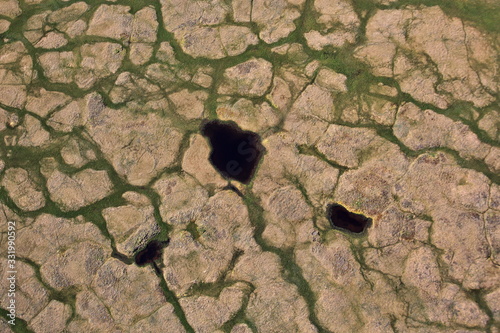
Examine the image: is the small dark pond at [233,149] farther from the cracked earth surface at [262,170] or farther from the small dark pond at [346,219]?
the small dark pond at [346,219]

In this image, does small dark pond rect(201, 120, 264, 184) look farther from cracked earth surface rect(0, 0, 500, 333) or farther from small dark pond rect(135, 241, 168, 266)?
small dark pond rect(135, 241, 168, 266)

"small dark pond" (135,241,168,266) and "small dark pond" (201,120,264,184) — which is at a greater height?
"small dark pond" (201,120,264,184)

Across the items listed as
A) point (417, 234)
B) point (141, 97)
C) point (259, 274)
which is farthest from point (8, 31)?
point (417, 234)

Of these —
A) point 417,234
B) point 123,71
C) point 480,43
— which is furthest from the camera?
point 123,71

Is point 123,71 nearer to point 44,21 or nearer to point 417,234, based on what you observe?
point 44,21

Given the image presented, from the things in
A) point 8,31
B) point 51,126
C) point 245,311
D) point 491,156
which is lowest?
point 245,311

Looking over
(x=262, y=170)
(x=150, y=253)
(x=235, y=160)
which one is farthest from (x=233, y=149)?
(x=150, y=253)

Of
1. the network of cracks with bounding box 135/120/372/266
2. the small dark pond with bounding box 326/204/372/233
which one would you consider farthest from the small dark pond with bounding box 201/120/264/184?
the small dark pond with bounding box 326/204/372/233
